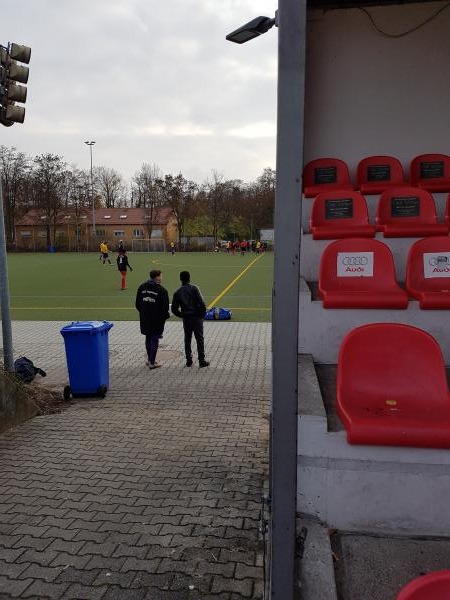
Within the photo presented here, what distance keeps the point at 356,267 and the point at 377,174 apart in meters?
2.64

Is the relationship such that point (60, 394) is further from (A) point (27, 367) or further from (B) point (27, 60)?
(B) point (27, 60)

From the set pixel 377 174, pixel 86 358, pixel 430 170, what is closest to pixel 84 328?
pixel 86 358

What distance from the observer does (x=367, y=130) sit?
6434 mm

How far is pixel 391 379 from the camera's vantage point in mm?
3133

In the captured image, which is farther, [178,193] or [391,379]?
[178,193]

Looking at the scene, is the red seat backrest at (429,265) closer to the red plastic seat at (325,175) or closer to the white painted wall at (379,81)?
the red plastic seat at (325,175)

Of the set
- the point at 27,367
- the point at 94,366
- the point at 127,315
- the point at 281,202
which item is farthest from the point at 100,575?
the point at 127,315

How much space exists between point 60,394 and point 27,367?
95cm

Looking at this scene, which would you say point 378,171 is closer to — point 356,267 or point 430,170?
point 430,170

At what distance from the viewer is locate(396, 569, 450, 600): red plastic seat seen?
150cm

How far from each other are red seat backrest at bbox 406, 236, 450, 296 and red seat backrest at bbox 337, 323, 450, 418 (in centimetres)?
122

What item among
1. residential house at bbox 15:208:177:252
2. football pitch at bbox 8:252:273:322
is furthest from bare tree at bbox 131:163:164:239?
football pitch at bbox 8:252:273:322

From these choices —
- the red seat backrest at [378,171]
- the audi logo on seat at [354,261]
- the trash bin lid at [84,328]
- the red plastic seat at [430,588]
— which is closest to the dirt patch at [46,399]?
the trash bin lid at [84,328]

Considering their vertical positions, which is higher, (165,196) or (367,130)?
(165,196)
